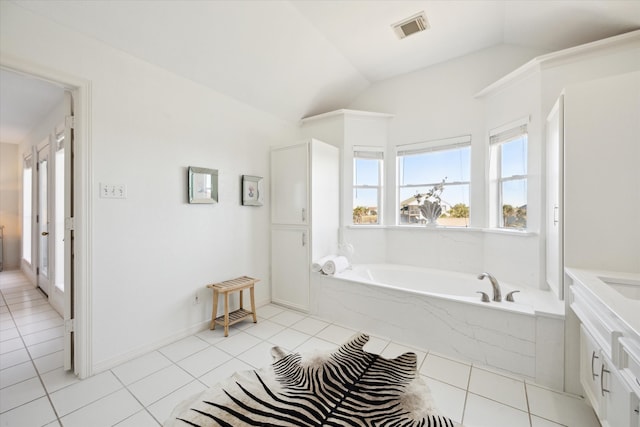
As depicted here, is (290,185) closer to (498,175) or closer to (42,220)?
(498,175)

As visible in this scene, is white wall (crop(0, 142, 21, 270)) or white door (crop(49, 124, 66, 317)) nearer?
white door (crop(49, 124, 66, 317))

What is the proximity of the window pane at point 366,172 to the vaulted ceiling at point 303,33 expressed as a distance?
1.20 m

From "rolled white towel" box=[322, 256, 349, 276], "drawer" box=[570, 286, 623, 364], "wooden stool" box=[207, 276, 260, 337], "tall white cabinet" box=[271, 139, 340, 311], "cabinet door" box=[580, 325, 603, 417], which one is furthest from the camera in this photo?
"tall white cabinet" box=[271, 139, 340, 311]

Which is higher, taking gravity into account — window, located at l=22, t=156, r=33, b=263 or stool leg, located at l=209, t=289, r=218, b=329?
window, located at l=22, t=156, r=33, b=263

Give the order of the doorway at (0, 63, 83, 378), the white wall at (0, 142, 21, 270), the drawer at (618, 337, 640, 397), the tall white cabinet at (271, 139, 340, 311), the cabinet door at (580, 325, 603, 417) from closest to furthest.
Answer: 1. the drawer at (618, 337, 640, 397)
2. the cabinet door at (580, 325, 603, 417)
3. the doorway at (0, 63, 83, 378)
4. the tall white cabinet at (271, 139, 340, 311)
5. the white wall at (0, 142, 21, 270)

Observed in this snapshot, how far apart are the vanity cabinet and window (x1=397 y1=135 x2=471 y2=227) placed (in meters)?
1.81

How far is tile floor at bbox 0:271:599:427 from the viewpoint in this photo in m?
1.55

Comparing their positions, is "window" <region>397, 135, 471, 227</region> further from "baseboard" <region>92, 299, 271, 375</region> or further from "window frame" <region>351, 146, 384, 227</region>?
"baseboard" <region>92, 299, 271, 375</region>

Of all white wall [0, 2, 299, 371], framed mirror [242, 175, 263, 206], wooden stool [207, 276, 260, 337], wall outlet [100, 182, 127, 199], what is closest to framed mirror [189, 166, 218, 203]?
white wall [0, 2, 299, 371]

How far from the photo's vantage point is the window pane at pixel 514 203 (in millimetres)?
2703

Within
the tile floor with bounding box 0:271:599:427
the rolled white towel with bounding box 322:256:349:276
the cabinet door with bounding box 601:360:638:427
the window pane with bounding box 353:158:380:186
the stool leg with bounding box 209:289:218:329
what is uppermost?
the window pane with bounding box 353:158:380:186

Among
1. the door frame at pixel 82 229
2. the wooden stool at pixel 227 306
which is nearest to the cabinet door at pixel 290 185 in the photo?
the wooden stool at pixel 227 306

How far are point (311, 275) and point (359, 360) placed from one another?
1.21m

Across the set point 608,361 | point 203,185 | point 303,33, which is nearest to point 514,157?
point 608,361
